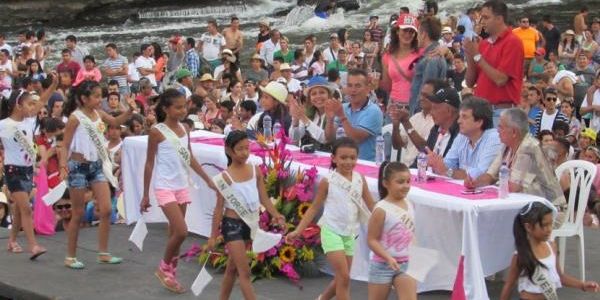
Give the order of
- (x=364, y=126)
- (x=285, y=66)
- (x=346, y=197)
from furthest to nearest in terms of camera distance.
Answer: (x=285, y=66), (x=364, y=126), (x=346, y=197)

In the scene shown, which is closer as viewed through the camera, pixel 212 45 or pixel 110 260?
pixel 110 260

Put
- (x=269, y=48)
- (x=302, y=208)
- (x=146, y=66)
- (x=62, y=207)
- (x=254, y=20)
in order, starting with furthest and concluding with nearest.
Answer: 1. (x=254, y=20)
2. (x=269, y=48)
3. (x=146, y=66)
4. (x=62, y=207)
5. (x=302, y=208)

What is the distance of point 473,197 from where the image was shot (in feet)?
26.1

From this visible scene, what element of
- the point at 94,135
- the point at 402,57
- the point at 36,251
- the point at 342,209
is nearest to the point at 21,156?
the point at 36,251

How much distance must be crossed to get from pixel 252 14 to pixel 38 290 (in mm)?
29709

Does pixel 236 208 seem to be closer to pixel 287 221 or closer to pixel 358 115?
pixel 287 221

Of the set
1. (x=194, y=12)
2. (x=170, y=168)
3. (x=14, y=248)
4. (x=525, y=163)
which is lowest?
(x=194, y=12)

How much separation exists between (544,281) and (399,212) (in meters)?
0.96

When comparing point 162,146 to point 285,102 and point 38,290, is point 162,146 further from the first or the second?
point 285,102

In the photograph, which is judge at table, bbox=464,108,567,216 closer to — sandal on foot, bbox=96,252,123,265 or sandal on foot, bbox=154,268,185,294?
sandal on foot, bbox=154,268,185,294

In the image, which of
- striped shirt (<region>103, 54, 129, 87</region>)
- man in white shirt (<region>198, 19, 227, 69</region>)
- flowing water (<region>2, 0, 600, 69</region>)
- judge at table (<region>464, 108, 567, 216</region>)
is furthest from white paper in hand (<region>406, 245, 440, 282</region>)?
flowing water (<region>2, 0, 600, 69</region>)

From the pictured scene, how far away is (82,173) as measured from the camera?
358 inches

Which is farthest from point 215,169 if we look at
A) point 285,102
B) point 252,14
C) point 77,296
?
point 252,14

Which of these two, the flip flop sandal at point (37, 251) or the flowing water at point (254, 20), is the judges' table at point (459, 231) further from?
the flowing water at point (254, 20)
